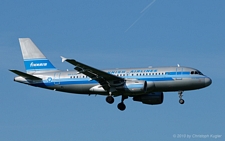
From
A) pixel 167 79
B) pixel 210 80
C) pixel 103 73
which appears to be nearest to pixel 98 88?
pixel 103 73

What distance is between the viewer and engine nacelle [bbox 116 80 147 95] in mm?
65812

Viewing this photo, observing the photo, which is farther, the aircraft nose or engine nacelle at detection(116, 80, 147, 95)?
the aircraft nose

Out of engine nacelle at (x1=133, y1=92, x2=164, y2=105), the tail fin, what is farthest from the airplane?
the tail fin

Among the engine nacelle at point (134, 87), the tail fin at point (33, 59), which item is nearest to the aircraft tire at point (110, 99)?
the engine nacelle at point (134, 87)

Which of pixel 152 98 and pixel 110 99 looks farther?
pixel 152 98

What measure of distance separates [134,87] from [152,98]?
6.23m

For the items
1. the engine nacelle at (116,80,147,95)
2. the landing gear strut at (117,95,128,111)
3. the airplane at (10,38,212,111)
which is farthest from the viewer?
the landing gear strut at (117,95,128,111)

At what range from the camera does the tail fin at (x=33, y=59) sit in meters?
74.0

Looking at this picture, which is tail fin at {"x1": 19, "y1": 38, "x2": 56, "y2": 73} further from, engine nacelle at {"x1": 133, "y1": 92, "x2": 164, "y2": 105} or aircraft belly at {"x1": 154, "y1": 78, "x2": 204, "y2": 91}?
aircraft belly at {"x1": 154, "y1": 78, "x2": 204, "y2": 91}

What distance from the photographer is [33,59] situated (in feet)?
247

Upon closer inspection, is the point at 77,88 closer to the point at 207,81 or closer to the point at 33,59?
the point at 33,59

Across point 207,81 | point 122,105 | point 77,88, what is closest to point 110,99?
point 77,88

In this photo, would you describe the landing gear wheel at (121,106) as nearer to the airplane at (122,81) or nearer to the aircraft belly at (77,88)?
the airplane at (122,81)

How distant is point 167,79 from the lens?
65.9 metres
